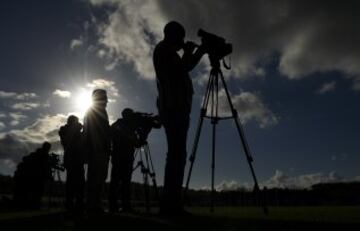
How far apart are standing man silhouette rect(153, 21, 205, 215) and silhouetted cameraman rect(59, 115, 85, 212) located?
358 cm

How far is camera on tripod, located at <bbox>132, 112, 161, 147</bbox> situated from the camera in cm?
1060

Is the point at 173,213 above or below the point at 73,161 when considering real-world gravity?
below

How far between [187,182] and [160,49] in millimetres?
2653

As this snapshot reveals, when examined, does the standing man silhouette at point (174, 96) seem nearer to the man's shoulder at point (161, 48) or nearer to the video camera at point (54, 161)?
the man's shoulder at point (161, 48)

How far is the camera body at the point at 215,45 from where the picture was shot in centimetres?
681

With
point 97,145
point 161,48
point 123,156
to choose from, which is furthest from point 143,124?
point 161,48

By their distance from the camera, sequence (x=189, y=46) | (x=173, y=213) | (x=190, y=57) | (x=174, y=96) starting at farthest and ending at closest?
(x=189, y=46)
(x=190, y=57)
(x=174, y=96)
(x=173, y=213)

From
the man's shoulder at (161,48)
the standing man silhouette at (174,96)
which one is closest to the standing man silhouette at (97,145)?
the standing man silhouette at (174,96)

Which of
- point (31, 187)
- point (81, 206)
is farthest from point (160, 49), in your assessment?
point (31, 187)

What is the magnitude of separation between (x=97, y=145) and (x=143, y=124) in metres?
3.81

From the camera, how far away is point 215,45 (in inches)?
275

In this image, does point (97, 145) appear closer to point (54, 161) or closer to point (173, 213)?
point (173, 213)

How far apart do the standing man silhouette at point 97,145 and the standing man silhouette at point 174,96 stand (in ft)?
5.70

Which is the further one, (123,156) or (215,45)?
(123,156)
